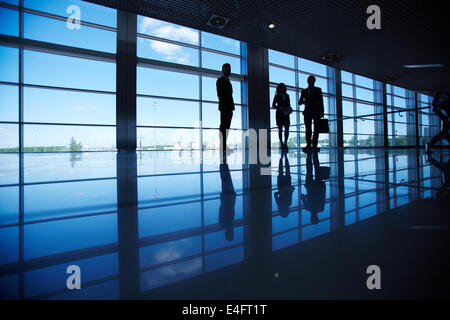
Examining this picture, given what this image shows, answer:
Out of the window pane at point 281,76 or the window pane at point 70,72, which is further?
the window pane at point 281,76

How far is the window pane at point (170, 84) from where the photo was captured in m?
7.81

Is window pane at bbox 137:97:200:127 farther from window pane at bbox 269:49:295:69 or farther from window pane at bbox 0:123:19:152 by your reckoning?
window pane at bbox 269:49:295:69

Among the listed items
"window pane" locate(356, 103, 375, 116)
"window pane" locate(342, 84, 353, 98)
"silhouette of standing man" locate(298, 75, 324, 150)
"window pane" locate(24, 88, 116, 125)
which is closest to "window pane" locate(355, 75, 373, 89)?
"window pane" locate(342, 84, 353, 98)

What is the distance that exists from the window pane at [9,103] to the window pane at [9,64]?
0.27 metres

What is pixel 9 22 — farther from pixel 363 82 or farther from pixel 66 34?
pixel 363 82

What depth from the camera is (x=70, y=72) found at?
299 inches

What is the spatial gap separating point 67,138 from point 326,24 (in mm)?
8649

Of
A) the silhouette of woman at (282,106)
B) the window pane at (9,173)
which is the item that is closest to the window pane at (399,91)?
the silhouette of woman at (282,106)

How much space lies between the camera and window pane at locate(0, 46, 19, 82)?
639 centimetres

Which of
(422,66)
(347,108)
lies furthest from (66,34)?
(422,66)

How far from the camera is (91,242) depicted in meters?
0.44

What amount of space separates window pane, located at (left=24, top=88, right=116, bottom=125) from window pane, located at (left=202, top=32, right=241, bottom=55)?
167 inches

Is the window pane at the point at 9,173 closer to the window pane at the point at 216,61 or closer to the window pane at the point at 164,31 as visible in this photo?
the window pane at the point at 164,31

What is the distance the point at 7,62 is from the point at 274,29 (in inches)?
291
